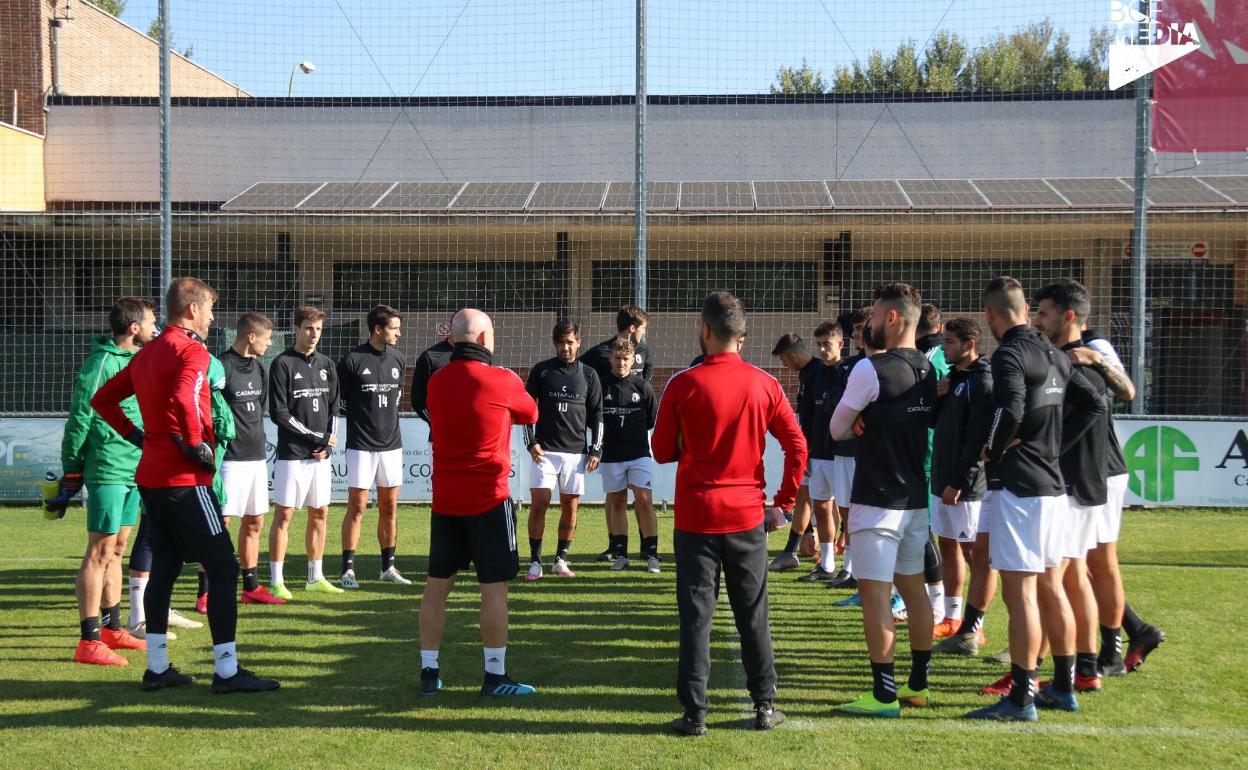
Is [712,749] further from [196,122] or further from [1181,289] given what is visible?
[196,122]

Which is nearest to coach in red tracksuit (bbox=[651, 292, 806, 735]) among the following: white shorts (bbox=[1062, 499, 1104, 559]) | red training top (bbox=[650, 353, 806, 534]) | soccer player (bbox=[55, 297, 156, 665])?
red training top (bbox=[650, 353, 806, 534])

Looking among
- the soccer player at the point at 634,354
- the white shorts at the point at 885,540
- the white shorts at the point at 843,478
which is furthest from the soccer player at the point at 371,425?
the white shorts at the point at 885,540

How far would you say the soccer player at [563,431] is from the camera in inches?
381

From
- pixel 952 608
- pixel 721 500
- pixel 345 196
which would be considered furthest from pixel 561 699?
pixel 345 196

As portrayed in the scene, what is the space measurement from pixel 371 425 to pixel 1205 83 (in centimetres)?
1065

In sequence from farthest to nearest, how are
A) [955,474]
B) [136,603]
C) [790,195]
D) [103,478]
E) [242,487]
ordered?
[790,195] < [242,487] < [136,603] < [103,478] < [955,474]

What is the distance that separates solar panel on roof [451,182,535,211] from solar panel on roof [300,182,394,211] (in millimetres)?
1410

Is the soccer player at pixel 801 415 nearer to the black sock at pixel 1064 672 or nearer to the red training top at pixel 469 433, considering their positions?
the black sock at pixel 1064 672

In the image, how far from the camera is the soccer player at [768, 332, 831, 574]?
962cm

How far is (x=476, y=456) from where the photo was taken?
231 inches

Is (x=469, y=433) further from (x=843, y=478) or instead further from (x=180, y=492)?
(x=843, y=478)

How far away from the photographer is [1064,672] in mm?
5676

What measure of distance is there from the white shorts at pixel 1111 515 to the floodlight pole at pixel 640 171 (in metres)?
7.21

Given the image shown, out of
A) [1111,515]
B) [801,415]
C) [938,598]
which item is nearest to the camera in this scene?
[1111,515]
